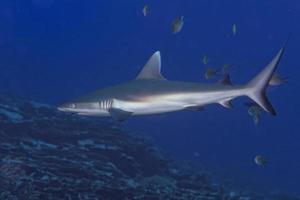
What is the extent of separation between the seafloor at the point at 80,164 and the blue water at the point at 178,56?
76.3 feet

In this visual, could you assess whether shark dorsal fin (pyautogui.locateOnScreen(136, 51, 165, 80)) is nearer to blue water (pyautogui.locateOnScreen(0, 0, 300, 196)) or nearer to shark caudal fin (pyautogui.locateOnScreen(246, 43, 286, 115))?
shark caudal fin (pyautogui.locateOnScreen(246, 43, 286, 115))

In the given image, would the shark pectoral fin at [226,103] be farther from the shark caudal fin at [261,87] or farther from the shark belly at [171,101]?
the shark caudal fin at [261,87]

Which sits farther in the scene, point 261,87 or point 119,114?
point 119,114

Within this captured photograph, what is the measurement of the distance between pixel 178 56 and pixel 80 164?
77638mm

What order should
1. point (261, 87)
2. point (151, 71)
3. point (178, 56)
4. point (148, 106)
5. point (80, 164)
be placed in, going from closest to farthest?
1. point (261, 87)
2. point (148, 106)
3. point (151, 71)
4. point (80, 164)
5. point (178, 56)

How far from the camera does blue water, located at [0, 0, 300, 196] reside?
57.0m

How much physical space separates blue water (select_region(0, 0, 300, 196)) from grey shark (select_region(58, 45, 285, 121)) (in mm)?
30015

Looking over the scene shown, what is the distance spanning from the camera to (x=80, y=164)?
12.7 metres

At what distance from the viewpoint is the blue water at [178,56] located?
5700 cm

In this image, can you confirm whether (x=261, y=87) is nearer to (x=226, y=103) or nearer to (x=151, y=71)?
(x=226, y=103)

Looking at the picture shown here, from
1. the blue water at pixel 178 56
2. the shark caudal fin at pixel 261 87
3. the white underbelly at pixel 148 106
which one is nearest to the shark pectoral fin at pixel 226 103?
the shark caudal fin at pixel 261 87

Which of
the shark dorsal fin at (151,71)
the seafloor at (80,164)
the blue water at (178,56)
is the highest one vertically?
the blue water at (178,56)

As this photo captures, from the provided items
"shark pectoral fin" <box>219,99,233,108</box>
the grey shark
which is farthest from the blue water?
"shark pectoral fin" <box>219,99,233,108</box>

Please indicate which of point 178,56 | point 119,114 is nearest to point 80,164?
point 119,114
